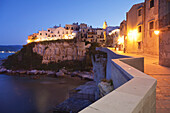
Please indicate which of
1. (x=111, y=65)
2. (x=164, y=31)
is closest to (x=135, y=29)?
(x=164, y=31)

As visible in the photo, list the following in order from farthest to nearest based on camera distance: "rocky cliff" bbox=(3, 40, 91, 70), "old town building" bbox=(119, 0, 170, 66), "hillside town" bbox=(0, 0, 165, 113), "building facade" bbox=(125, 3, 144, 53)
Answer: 1. "rocky cliff" bbox=(3, 40, 91, 70)
2. "building facade" bbox=(125, 3, 144, 53)
3. "old town building" bbox=(119, 0, 170, 66)
4. "hillside town" bbox=(0, 0, 165, 113)

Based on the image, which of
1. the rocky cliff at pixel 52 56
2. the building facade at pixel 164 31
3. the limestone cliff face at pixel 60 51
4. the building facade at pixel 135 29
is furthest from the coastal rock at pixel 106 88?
the limestone cliff face at pixel 60 51

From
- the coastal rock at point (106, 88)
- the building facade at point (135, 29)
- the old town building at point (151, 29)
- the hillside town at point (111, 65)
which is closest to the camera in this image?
the hillside town at point (111, 65)

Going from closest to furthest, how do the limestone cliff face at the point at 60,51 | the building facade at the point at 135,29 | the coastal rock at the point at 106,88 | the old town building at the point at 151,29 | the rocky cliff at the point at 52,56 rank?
the coastal rock at the point at 106,88 < the old town building at the point at 151,29 < the building facade at the point at 135,29 < the rocky cliff at the point at 52,56 < the limestone cliff face at the point at 60,51

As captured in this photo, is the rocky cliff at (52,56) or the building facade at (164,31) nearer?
the building facade at (164,31)

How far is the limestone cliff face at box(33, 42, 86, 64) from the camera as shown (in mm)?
48013

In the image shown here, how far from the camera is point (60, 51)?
51.2 metres

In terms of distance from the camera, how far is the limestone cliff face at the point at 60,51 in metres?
48.0

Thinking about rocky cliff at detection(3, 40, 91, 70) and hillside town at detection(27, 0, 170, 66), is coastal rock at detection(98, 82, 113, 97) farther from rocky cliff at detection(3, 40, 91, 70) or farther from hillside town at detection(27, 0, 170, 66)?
rocky cliff at detection(3, 40, 91, 70)

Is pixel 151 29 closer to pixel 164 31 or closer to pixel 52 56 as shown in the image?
pixel 164 31

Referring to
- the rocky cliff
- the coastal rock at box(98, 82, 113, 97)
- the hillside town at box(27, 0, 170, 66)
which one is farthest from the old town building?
the rocky cliff

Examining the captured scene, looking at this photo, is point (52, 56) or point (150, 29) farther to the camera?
point (52, 56)

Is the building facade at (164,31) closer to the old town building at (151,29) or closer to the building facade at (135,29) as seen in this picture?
the old town building at (151,29)

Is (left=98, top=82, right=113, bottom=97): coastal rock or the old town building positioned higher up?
the old town building
